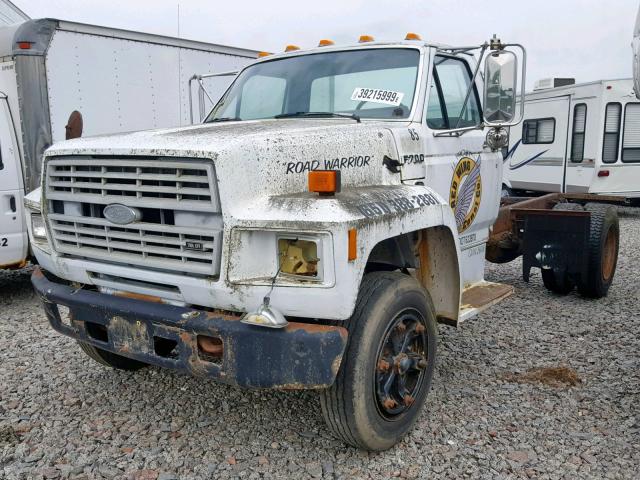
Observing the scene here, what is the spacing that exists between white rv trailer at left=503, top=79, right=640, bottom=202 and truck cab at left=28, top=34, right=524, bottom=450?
31.5 feet

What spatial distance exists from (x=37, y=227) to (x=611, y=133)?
12.0m

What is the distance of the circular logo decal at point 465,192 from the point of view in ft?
14.1

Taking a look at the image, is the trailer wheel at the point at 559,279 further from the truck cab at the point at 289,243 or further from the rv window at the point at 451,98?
the truck cab at the point at 289,243

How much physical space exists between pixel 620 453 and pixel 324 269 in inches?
81.2

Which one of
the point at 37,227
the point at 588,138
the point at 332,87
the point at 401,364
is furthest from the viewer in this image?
the point at 588,138

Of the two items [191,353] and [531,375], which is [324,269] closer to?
[191,353]

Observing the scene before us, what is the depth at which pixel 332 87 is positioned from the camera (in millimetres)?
4207

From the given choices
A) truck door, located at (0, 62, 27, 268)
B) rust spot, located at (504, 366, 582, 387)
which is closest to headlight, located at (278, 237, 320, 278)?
rust spot, located at (504, 366, 582, 387)

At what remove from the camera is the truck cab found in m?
2.73

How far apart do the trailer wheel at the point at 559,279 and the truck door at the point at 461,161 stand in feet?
5.81

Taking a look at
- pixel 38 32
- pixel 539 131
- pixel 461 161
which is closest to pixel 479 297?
pixel 461 161

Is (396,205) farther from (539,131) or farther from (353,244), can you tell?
(539,131)

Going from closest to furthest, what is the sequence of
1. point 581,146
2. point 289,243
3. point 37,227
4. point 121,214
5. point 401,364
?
point 289,243
point 121,214
point 401,364
point 37,227
point 581,146

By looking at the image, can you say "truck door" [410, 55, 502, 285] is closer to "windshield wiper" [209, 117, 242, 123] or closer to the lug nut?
the lug nut
